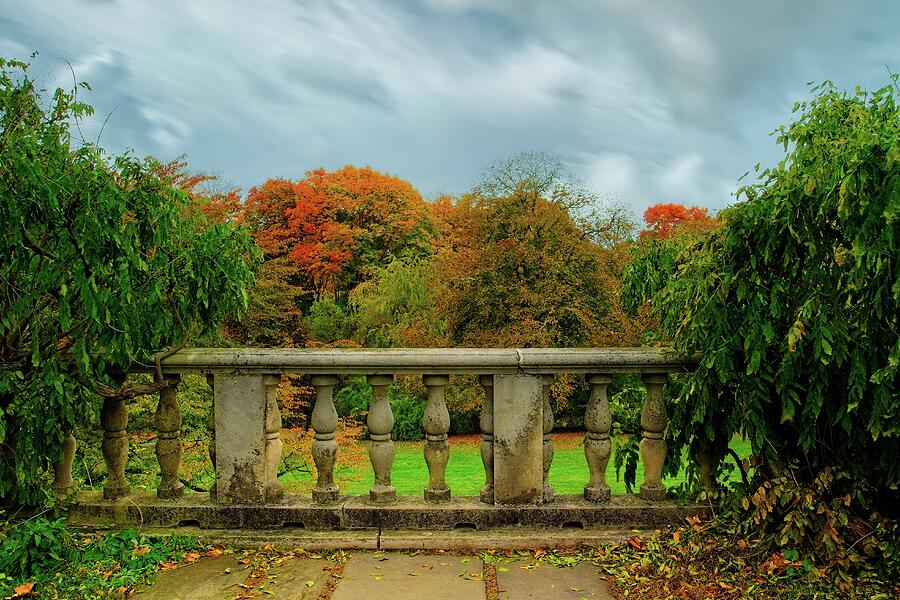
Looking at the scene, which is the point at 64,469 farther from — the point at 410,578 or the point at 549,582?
the point at 549,582

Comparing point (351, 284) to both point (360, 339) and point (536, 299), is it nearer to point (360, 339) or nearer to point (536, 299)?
point (360, 339)

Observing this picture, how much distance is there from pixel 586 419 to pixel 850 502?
1399 mm

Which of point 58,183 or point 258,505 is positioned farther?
point 258,505

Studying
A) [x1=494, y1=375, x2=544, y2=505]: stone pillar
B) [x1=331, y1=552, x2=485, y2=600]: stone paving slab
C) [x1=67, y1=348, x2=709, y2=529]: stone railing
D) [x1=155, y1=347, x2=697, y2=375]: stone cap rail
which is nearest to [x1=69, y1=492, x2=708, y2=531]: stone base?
[x1=67, y1=348, x2=709, y2=529]: stone railing

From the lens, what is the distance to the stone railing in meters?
4.02

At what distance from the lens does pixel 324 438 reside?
163 inches

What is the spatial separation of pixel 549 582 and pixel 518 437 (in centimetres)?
81

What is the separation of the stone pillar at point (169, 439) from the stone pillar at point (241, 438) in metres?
0.33

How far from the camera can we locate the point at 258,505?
13.5ft

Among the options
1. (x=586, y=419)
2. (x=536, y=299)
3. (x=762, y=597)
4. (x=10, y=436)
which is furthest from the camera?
(x=536, y=299)

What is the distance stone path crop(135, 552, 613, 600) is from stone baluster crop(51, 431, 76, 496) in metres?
1.05

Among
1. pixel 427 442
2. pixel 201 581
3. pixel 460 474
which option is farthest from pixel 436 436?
pixel 460 474

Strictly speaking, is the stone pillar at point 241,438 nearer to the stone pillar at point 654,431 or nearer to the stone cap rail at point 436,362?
the stone cap rail at point 436,362

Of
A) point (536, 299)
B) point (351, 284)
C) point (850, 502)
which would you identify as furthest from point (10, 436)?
point (351, 284)
